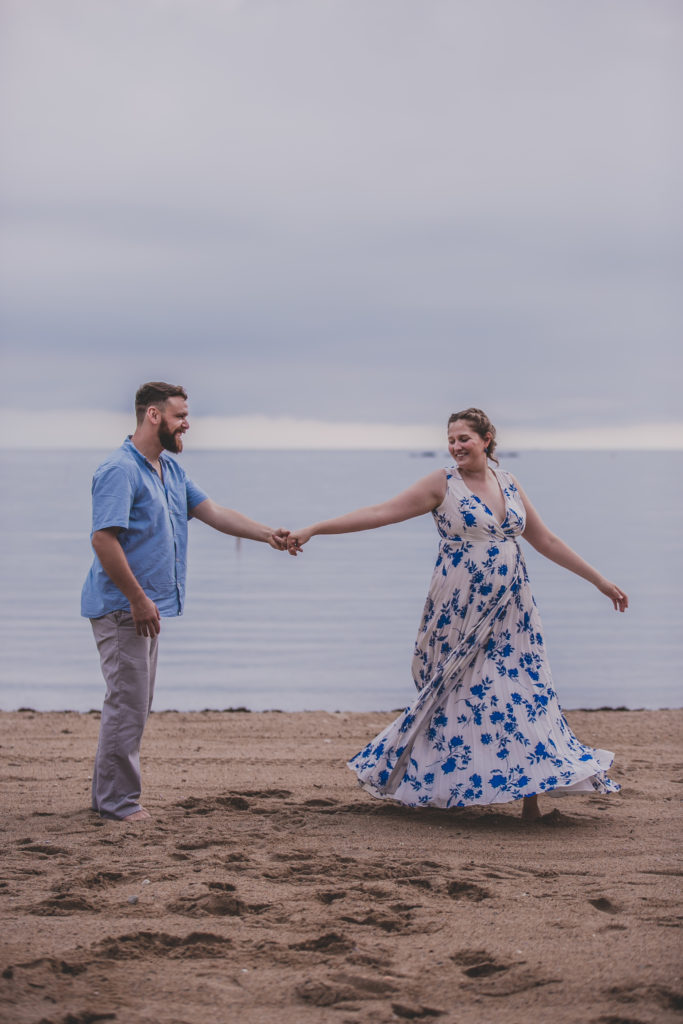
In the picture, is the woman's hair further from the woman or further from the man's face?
the man's face

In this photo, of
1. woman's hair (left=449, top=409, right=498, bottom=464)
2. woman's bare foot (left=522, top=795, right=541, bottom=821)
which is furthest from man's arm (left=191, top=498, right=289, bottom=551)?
woman's bare foot (left=522, top=795, right=541, bottom=821)

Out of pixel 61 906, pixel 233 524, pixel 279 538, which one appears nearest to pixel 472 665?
pixel 279 538

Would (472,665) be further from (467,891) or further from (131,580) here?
(131,580)

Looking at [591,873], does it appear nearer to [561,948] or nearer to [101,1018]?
[561,948]

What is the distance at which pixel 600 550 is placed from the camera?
2548 cm

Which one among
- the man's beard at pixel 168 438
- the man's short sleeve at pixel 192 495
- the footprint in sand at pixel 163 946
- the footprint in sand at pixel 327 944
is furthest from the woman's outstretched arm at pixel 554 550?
the footprint in sand at pixel 163 946

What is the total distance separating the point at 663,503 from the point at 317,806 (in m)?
45.3

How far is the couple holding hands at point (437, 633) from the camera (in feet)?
19.0

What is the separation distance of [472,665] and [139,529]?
6.21 feet

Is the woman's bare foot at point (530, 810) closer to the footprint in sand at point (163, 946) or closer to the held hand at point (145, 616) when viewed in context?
the held hand at point (145, 616)

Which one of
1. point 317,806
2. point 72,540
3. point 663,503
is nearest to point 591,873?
point 317,806

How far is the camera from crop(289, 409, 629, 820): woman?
5887mm

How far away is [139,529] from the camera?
233 inches

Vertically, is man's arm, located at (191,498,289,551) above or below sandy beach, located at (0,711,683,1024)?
above
